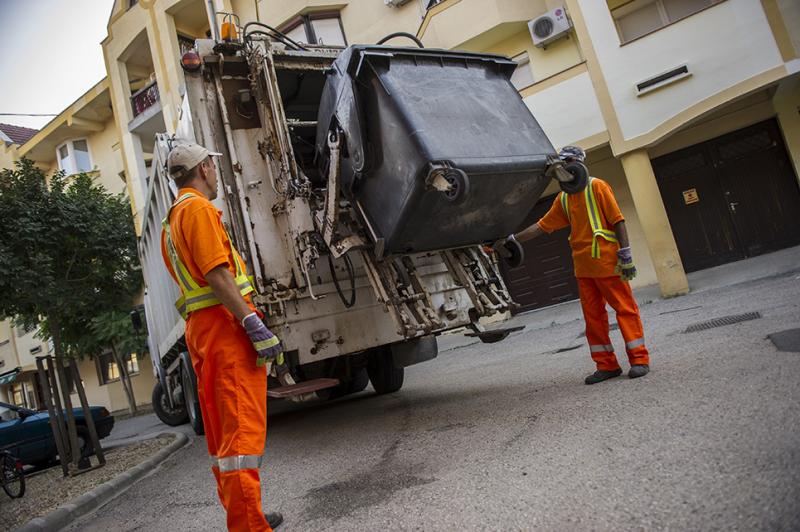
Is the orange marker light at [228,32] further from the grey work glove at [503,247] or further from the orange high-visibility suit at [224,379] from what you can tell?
the grey work glove at [503,247]

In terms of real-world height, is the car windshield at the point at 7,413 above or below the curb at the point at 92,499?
above

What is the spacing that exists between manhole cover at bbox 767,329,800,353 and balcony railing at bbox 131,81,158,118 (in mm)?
16380

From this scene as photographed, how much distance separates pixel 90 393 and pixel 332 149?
2078 cm

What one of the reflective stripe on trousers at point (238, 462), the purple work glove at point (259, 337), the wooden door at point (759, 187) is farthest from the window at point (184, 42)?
the reflective stripe on trousers at point (238, 462)

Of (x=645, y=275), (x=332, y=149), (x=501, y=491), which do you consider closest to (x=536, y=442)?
(x=501, y=491)

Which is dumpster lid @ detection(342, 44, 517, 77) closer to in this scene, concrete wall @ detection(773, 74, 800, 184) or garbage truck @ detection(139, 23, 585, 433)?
garbage truck @ detection(139, 23, 585, 433)

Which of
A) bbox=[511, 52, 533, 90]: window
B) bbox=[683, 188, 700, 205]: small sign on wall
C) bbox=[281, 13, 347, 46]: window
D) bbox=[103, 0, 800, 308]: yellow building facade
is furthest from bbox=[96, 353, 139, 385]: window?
bbox=[683, 188, 700, 205]: small sign on wall

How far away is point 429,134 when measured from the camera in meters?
3.12

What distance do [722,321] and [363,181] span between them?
11.7 feet

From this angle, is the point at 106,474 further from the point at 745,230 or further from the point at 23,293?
the point at 745,230

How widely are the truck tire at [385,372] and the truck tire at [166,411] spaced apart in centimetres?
403

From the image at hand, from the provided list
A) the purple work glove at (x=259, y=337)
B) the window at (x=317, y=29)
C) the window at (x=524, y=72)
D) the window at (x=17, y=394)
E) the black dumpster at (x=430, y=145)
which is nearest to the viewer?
the purple work glove at (x=259, y=337)

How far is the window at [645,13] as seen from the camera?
9961 millimetres

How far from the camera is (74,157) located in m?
19.9
